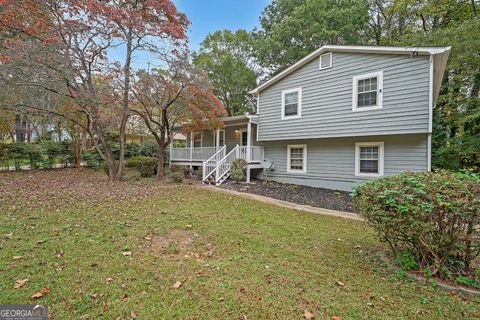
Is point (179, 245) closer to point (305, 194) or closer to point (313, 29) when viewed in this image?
point (305, 194)

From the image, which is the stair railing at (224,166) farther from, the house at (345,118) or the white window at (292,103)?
the white window at (292,103)

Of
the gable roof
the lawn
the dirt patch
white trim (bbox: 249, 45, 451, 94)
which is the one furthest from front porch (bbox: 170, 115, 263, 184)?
the dirt patch

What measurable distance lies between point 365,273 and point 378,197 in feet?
3.51

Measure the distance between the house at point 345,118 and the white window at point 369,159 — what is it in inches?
1.4

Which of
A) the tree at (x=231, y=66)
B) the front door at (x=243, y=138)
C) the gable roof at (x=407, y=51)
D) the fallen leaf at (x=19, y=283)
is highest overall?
the tree at (x=231, y=66)

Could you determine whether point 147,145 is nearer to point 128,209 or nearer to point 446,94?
point 128,209

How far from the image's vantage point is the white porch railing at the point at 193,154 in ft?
45.9

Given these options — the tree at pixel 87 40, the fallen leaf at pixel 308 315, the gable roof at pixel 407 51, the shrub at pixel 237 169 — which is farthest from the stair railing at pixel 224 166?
the fallen leaf at pixel 308 315

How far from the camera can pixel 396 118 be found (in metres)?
8.58

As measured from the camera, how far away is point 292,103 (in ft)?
37.9

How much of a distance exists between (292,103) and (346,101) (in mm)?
2565

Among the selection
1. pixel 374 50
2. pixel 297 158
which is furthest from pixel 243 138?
pixel 374 50

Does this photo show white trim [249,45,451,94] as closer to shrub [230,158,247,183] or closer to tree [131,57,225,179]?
tree [131,57,225,179]

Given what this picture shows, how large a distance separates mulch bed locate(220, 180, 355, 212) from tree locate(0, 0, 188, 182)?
5.87 metres
